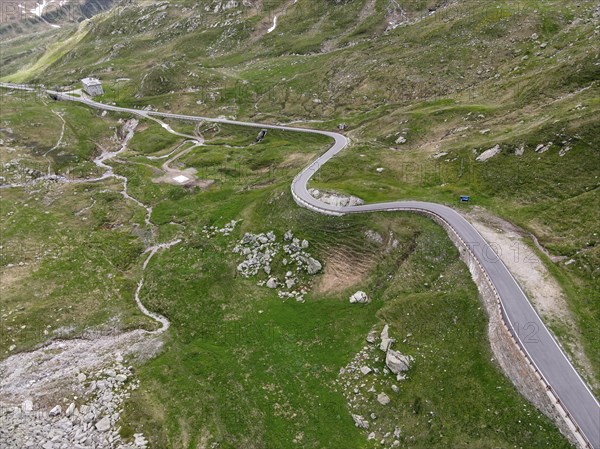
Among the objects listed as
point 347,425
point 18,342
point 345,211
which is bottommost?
point 347,425

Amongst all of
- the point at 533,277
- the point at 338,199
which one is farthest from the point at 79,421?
the point at 533,277

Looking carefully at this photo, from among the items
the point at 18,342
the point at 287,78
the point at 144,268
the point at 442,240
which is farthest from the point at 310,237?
the point at 287,78

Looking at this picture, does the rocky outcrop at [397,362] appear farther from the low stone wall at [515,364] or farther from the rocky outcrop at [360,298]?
the rocky outcrop at [360,298]

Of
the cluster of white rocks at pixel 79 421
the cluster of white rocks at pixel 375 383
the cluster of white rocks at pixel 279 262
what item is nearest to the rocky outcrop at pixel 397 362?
the cluster of white rocks at pixel 375 383

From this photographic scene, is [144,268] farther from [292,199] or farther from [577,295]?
[577,295]

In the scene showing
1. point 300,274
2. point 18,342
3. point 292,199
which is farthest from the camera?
point 292,199

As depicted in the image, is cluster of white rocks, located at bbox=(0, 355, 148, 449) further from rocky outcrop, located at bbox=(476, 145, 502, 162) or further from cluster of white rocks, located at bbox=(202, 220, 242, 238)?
rocky outcrop, located at bbox=(476, 145, 502, 162)
